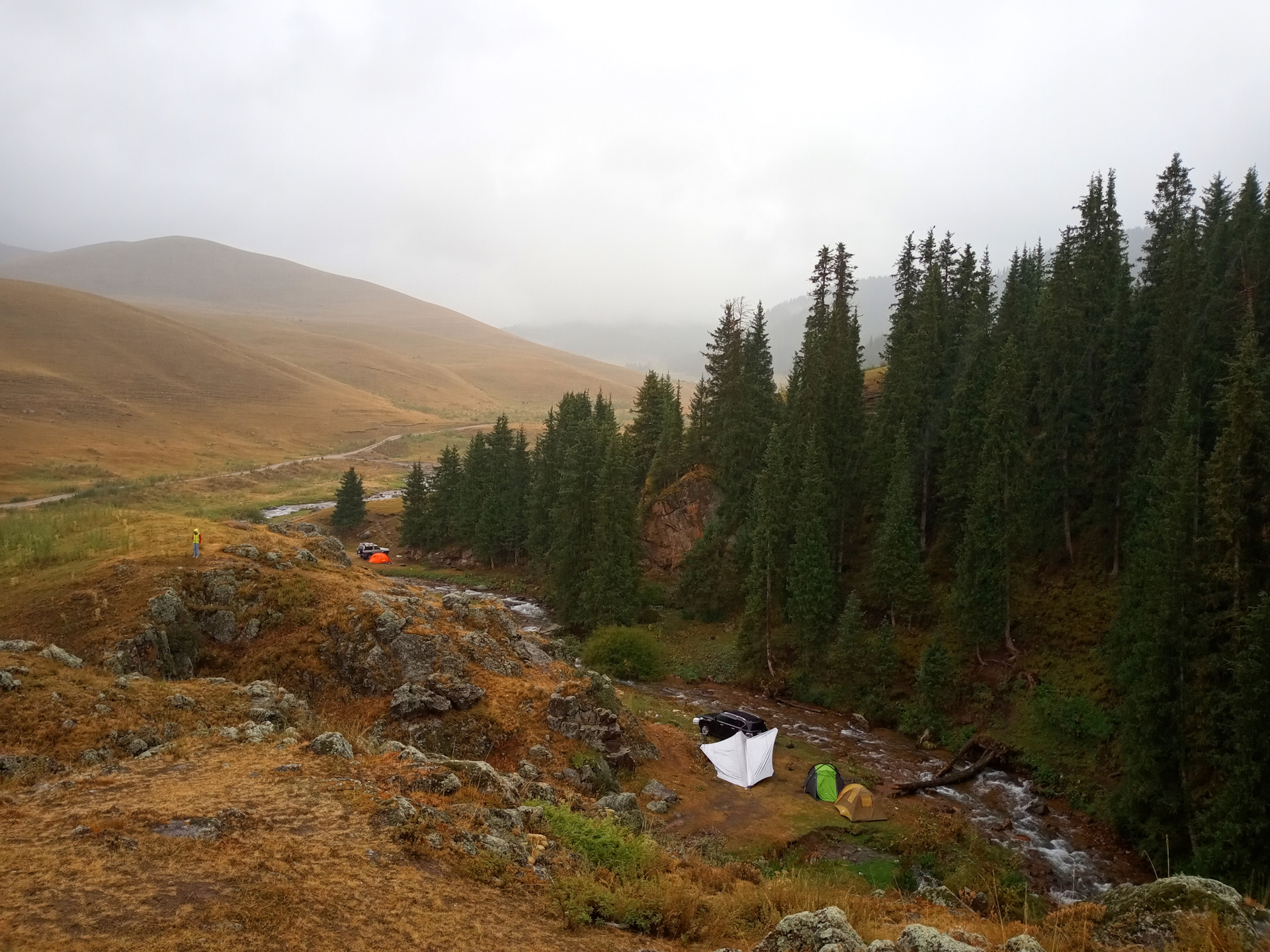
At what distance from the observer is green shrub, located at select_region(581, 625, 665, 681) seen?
38344 millimetres

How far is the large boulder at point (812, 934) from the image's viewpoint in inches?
274

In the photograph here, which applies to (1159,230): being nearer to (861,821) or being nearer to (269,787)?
(861,821)

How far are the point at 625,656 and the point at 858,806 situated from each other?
17516 millimetres

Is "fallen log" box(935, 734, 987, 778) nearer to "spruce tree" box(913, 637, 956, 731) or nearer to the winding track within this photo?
"spruce tree" box(913, 637, 956, 731)

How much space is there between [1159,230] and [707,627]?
44.3 meters

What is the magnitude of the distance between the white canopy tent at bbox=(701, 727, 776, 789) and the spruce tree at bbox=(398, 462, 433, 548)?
2167 inches

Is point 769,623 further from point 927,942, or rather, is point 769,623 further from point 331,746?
point 927,942

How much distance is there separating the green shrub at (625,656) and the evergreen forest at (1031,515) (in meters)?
5.98

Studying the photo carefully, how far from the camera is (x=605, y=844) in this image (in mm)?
11031

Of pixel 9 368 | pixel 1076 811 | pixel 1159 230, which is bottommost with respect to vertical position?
pixel 1076 811

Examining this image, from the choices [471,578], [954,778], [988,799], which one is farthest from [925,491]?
[471,578]

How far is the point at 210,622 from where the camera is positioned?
21641mm

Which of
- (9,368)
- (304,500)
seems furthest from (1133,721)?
(9,368)

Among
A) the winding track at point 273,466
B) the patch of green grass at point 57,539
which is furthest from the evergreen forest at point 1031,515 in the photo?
the winding track at point 273,466
